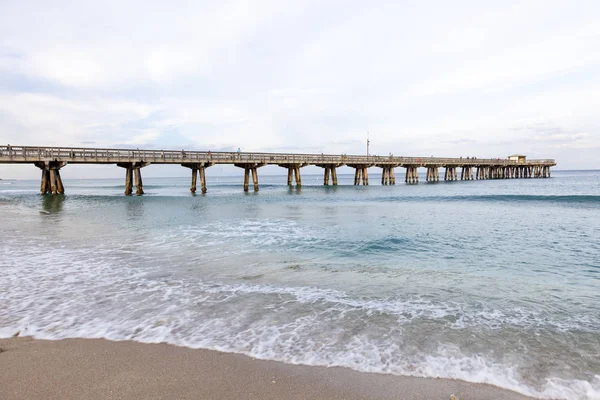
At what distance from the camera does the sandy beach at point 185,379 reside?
11.8 ft

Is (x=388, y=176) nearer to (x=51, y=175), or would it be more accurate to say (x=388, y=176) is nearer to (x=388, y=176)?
(x=388, y=176)

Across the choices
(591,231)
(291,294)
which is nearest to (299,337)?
(291,294)

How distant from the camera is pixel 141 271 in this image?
8930 mm

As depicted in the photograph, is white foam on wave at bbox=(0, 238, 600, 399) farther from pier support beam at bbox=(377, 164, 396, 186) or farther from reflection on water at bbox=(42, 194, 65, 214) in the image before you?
pier support beam at bbox=(377, 164, 396, 186)

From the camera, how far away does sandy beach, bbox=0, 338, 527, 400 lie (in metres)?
3.60

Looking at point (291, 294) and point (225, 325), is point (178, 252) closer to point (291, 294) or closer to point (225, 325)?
point (291, 294)

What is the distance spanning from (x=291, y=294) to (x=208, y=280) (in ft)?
7.32

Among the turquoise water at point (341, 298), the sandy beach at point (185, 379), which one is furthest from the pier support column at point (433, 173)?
the sandy beach at point (185, 379)

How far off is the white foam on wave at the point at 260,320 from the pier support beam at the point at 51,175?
30494 millimetres

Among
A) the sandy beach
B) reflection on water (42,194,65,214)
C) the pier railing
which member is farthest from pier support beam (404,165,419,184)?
Answer: the sandy beach

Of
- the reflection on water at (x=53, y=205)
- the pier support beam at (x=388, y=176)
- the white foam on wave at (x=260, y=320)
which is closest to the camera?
the white foam on wave at (x=260, y=320)

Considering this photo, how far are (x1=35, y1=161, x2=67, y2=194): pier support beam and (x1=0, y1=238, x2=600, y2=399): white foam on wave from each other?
30.5 m

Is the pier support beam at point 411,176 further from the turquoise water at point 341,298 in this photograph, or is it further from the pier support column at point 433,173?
the turquoise water at point 341,298

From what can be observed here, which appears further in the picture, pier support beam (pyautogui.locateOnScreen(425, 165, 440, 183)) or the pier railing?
pier support beam (pyautogui.locateOnScreen(425, 165, 440, 183))
